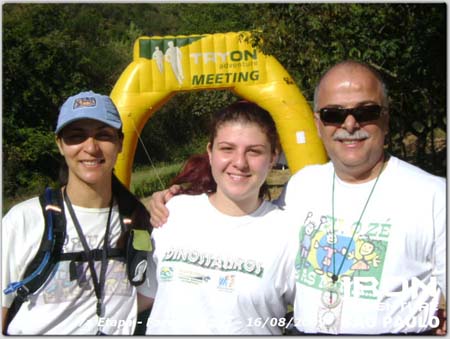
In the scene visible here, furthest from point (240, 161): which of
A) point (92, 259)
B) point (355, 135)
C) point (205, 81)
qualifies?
point (205, 81)

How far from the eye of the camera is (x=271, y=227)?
231 centimetres

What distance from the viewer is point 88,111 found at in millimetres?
2254

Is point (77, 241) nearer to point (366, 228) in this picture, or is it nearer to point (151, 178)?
point (366, 228)

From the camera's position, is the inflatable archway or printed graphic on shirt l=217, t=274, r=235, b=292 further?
the inflatable archway

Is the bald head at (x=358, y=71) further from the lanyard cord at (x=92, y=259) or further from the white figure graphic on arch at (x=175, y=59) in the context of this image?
the white figure graphic on arch at (x=175, y=59)

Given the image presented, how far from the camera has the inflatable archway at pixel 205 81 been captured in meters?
3.47

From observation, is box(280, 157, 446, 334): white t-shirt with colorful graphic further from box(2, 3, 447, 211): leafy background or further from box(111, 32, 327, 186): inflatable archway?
box(111, 32, 327, 186): inflatable archway

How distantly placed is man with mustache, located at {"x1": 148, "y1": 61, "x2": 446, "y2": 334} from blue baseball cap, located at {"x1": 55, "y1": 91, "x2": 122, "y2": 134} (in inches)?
17.6

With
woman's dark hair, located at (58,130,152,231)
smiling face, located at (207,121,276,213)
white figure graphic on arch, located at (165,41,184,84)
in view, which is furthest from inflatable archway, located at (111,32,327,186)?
smiling face, located at (207,121,276,213)

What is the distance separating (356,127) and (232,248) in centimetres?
67

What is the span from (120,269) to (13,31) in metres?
1.47

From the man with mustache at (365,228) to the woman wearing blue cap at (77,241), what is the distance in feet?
0.76

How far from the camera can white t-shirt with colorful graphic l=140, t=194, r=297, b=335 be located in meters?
2.26

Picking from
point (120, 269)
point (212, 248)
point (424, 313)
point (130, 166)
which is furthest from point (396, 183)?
point (130, 166)
